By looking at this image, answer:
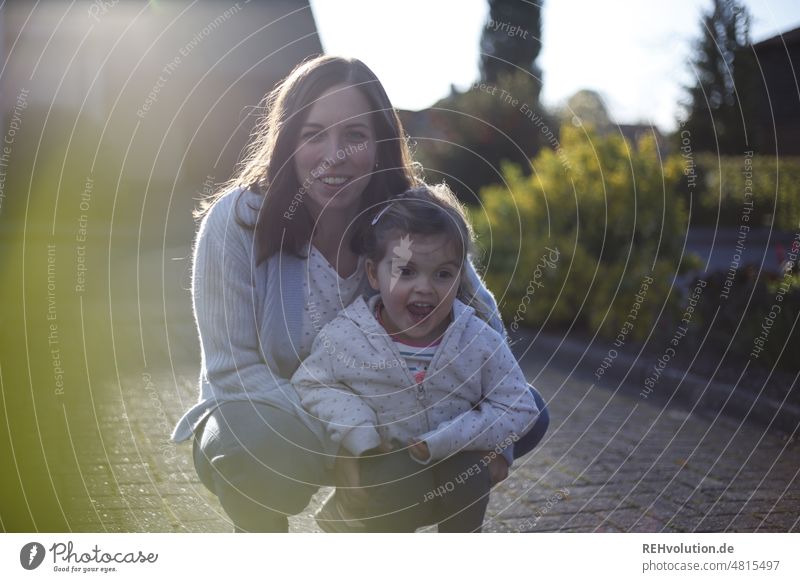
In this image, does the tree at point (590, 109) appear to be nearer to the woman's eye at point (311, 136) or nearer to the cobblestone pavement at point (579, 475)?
the cobblestone pavement at point (579, 475)

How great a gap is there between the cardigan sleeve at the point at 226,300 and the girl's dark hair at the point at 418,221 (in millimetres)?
291

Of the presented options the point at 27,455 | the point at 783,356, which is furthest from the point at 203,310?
the point at 783,356

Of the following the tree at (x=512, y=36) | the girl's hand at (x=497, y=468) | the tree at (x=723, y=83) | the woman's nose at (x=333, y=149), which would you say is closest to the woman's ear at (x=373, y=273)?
the woman's nose at (x=333, y=149)

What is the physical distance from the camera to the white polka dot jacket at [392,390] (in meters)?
2.08

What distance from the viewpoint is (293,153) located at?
213 centimetres

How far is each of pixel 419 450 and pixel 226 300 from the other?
56cm

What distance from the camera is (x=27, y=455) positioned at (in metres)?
3.35

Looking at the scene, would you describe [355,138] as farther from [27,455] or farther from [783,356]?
[783,356]

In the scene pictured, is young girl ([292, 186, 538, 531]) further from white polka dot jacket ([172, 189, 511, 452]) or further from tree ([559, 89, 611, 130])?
tree ([559, 89, 611, 130])

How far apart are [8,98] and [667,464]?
2810 millimetres

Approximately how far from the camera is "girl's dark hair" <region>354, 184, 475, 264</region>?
6.81ft

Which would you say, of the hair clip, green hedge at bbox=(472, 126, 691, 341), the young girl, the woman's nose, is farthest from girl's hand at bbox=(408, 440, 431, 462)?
green hedge at bbox=(472, 126, 691, 341)
